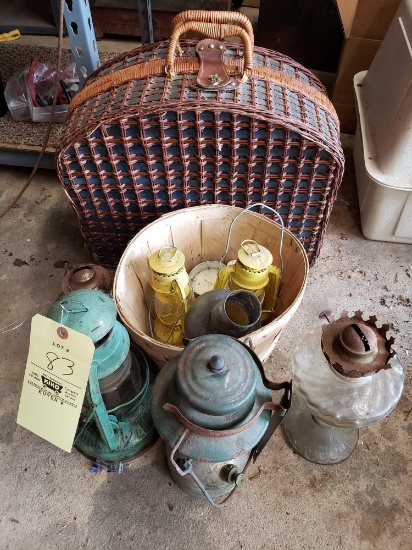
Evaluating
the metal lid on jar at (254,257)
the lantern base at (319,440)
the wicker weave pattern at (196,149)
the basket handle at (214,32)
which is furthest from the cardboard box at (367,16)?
the lantern base at (319,440)

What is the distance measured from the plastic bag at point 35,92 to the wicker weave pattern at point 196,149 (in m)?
0.49

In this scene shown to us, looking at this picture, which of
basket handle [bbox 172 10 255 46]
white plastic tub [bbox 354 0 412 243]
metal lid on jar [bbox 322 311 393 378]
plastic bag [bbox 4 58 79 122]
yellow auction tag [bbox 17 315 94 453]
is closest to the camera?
yellow auction tag [bbox 17 315 94 453]

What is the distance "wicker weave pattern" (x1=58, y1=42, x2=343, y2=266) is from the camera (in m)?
1.02

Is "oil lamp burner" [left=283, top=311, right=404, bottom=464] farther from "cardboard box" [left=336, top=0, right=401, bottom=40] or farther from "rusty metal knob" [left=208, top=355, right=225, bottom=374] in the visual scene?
"cardboard box" [left=336, top=0, right=401, bottom=40]

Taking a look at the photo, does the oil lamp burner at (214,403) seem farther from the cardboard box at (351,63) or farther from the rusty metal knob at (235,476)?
the cardboard box at (351,63)

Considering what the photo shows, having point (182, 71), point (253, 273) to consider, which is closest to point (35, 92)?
point (182, 71)

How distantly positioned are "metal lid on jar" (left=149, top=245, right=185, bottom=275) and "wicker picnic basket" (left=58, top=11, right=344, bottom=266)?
0.21 metres

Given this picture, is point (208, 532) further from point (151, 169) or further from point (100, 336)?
point (151, 169)

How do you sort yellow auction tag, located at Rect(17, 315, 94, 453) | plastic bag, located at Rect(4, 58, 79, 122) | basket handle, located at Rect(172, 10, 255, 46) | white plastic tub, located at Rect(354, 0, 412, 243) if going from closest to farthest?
yellow auction tag, located at Rect(17, 315, 94, 453), basket handle, located at Rect(172, 10, 255, 46), white plastic tub, located at Rect(354, 0, 412, 243), plastic bag, located at Rect(4, 58, 79, 122)

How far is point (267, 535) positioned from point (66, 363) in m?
0.64

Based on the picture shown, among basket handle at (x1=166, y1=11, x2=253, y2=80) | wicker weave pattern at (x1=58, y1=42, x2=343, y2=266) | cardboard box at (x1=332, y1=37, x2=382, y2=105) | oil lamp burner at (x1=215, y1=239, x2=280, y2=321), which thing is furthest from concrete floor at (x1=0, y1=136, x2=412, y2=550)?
cardboard box at (x1=332, y1=37, x2=382, y2=105)

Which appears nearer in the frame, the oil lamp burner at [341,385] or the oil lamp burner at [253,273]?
the oil lamp burner at [341,385]

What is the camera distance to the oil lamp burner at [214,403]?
714 millimetres

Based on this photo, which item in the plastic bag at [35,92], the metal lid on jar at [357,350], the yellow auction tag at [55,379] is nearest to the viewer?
the yellow auction tag at [55,379]
